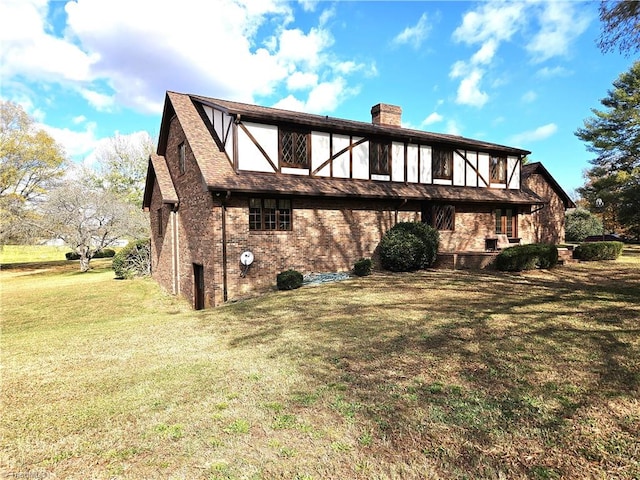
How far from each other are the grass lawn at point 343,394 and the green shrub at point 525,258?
14.1 feet

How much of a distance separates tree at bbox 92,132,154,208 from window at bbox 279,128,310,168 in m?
29.2

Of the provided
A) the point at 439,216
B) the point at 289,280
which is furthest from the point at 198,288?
the point at 439,216

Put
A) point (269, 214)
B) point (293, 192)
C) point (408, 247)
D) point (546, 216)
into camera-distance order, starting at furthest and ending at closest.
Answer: point (546, 216) → point (408, 247) → point (269, 214) → point (293, 192)

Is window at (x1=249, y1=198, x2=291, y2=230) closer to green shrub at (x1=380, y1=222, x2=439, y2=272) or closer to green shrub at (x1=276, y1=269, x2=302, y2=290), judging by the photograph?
green shrub at (x1=276, y1=269, x2=302, y2=290)

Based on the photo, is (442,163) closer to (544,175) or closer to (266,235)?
(266,235)

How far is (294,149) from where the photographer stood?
539 inches

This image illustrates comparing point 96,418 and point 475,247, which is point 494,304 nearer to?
point 96,418

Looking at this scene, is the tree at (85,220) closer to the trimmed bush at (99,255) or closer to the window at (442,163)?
the trimmed bush at (99,255)

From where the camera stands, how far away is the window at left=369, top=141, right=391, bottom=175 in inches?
606

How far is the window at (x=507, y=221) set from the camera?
19281mm

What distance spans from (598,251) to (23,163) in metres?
41.5

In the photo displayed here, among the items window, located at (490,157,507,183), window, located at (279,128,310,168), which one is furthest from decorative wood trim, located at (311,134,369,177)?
window, located at (490,157,507,183)

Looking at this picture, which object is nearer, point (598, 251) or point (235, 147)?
point (235, 147)

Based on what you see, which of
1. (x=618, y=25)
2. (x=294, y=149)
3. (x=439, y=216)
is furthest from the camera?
(x=439, y=216)
